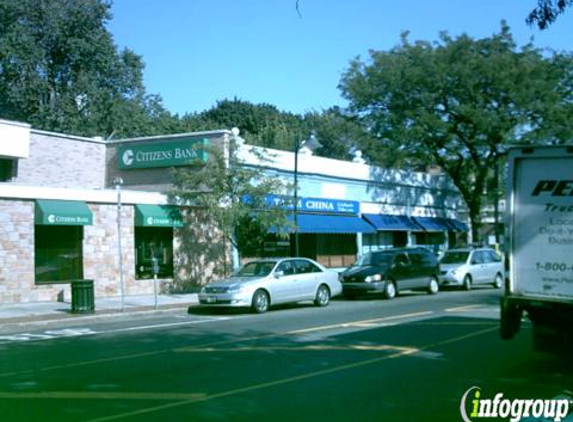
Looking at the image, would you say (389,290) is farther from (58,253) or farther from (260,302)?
(58,253)

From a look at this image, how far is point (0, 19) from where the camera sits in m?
45.0

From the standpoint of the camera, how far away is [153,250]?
2578 cm

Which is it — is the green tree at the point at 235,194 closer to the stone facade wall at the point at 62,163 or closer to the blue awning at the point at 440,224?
the stone facade wall at the point at 62,163

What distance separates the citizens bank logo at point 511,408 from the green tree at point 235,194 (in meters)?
17.0

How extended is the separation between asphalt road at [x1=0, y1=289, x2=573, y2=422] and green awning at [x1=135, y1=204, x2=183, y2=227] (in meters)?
8.71

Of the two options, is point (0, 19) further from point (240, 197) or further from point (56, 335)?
point (56, 335)

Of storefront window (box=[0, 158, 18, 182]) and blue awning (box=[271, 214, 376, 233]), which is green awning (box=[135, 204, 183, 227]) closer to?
blue awning (box=[271, 214, 376, 233])

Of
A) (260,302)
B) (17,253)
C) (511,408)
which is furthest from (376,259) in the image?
(511,408)

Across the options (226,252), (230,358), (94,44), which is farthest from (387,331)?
(94,44)

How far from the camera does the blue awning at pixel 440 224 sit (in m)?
41.4

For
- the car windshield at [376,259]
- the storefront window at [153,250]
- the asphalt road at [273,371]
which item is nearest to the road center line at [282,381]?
the asphalt road at [273,371]

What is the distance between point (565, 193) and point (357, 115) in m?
31.0

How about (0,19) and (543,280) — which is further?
(0,19)

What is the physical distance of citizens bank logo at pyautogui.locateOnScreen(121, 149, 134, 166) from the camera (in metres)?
31.0
